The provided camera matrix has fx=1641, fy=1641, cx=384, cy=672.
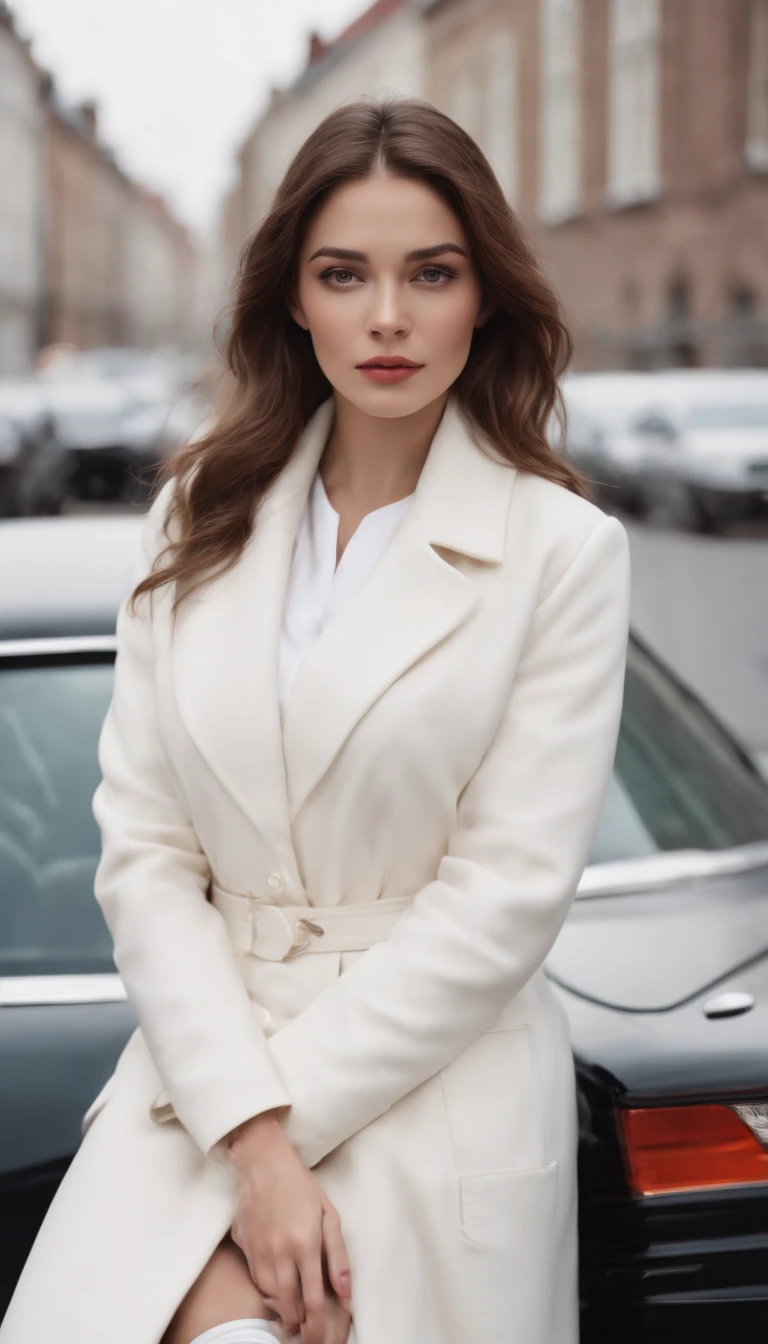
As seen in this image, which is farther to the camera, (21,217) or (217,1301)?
(21,217)

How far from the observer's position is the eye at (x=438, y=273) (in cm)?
187

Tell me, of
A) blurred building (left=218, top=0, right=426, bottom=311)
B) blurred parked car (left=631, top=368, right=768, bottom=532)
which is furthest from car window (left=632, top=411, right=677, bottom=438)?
blurred building (left=218, top=0, right=426, bottom=311)

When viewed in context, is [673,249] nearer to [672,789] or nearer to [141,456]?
[141,456]

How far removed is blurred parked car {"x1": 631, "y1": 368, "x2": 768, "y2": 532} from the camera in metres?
15.8

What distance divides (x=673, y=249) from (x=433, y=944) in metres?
27.5

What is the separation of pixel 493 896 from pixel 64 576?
1.26 meters

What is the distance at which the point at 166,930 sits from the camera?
184 cm

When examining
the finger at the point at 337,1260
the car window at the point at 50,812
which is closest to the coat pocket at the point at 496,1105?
the finger at the point at 337,1260

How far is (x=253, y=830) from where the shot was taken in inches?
72.5

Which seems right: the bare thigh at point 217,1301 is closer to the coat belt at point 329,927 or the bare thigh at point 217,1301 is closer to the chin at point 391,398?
the coat belt at point 329,927

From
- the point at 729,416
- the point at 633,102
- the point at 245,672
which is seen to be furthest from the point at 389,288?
the point at 633,102

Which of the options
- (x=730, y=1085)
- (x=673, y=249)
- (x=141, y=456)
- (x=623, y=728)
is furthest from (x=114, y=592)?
(x=673, y=249)

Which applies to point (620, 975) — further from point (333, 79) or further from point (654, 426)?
point (333, 79)

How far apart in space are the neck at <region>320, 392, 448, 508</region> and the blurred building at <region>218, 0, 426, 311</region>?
15.0 metres
